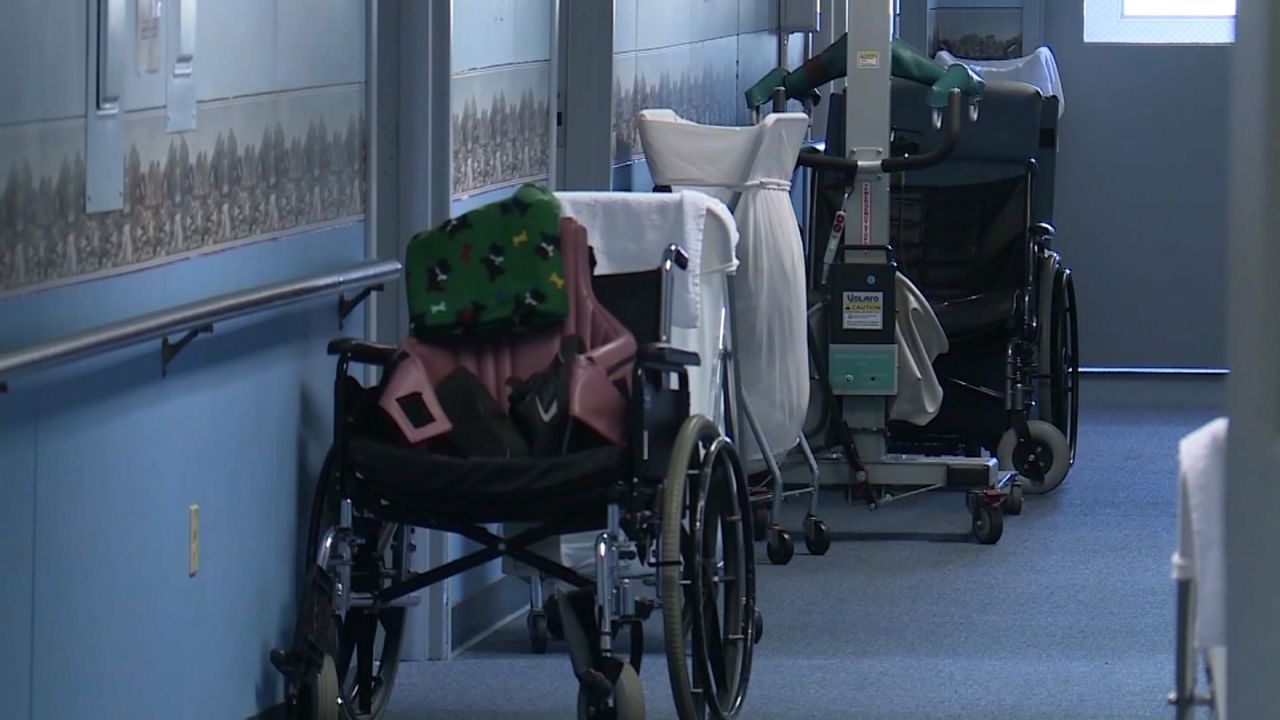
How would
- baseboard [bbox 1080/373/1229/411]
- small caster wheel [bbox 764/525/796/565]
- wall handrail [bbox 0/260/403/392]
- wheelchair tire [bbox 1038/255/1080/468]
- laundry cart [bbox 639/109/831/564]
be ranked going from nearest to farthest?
wall handrail [bbox 0/260/403/392], laundry cart [bbox 639/109/831/564], small caster wheel [bbox 764/525/796/565], wheelchair tire [bbox 1038/255/1080/468], baseboard [bbox 1080/373/1229/411]

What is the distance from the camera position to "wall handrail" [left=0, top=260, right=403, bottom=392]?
2744mm

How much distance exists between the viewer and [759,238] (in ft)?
17.2

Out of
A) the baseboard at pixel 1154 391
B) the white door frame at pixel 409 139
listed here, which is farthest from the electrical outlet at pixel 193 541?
the baseboard at pixel 1154 391

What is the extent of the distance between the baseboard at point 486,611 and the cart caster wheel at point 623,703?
3.44ft

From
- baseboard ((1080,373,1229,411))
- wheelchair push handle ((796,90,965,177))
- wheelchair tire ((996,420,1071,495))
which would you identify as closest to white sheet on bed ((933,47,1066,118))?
baseboard ((1080,373,1229,411))

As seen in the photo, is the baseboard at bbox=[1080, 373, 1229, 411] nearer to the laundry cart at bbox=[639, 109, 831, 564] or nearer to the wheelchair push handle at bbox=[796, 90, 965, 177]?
the wheelchair push handle at bbox=[796, 90, 965, 177]

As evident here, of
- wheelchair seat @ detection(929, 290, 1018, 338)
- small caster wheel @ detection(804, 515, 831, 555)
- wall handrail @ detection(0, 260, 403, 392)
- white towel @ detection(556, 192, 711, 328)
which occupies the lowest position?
small caster wheel @ detection(804, 515, 831, 555)

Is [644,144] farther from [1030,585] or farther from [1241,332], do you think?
[1241,332]

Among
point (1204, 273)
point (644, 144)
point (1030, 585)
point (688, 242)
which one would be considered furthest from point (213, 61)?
point (1204, 273)

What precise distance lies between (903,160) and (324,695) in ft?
9.27

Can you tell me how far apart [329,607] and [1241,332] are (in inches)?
86.6

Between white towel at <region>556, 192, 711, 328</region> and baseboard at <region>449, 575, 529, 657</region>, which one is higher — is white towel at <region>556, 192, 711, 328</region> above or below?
above

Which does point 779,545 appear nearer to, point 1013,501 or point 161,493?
point 1013,501

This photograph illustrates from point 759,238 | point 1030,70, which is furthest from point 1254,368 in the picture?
point 1030,70
